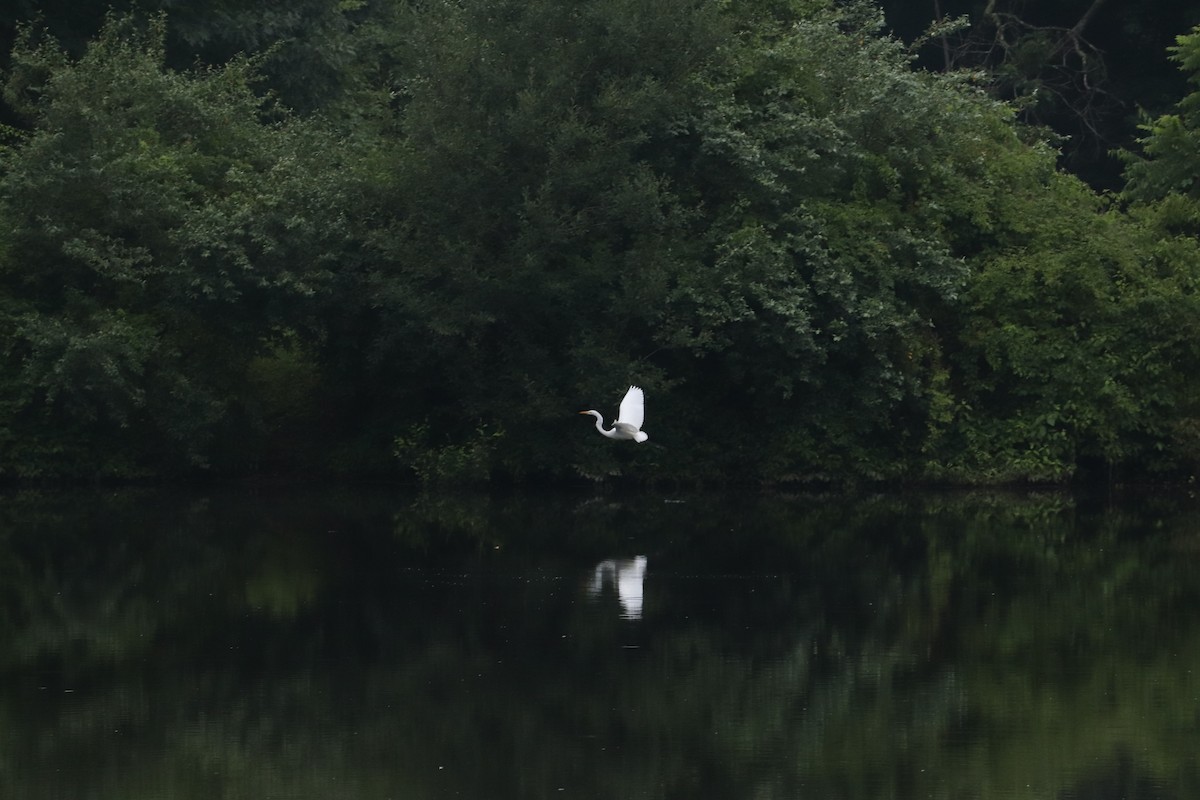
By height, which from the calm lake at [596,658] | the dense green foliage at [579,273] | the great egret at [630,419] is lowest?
the calm lake at [596,658]

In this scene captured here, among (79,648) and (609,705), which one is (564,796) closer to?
(609,705)

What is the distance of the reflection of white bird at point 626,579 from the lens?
52.4 feet

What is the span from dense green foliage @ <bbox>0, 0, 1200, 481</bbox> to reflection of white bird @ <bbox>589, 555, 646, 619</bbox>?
23.1 feet

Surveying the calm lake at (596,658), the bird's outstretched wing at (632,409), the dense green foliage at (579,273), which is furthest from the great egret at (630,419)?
the dense green foliage at (579,273)

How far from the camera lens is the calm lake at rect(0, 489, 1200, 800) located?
34.0 ft

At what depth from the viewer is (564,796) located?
Answer: 988cm

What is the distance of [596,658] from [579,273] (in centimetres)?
1247

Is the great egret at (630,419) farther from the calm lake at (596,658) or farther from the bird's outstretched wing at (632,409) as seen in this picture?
the calm lake at (596,658)

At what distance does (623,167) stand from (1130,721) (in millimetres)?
15288

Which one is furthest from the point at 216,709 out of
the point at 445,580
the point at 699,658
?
the point at 445,580

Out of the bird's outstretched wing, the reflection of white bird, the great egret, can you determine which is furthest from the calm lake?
the bird's outstretched wing

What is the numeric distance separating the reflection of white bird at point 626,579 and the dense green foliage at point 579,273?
7034 mm

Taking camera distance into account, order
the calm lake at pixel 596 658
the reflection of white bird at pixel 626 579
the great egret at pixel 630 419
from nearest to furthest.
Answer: the calm lake at pixel 596 658 < the reflection of white bird at pixel 626 579 < the great egret at pixel 630 419

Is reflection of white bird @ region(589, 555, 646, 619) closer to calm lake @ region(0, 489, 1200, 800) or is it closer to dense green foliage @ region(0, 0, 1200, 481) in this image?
calm lake @ region(0, 489, 1200, 800)
